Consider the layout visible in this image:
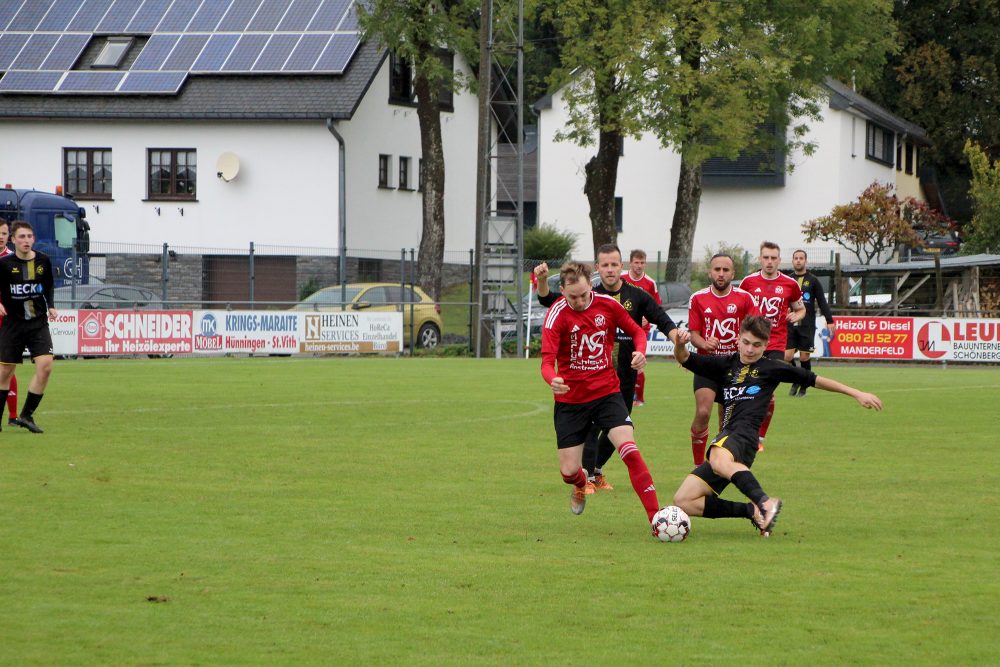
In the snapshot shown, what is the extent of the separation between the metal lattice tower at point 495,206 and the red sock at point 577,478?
77.0 feet

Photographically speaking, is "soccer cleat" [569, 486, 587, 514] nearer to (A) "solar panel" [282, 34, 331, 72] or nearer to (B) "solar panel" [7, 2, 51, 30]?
(A) "solar panel" [282, 34, 331, 72]

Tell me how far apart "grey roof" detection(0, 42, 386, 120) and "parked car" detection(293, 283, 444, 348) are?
338 inches

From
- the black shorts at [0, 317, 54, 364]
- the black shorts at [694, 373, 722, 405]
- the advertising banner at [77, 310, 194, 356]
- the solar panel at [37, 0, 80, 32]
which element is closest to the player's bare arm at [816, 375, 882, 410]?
the black shorts at [694, 373, 722, 405]

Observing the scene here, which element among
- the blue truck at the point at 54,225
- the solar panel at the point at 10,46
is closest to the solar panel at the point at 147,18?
the solar panel at the point at 10,46

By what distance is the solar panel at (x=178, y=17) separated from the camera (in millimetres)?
47500

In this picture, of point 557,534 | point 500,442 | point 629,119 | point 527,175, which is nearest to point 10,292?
point 500,442

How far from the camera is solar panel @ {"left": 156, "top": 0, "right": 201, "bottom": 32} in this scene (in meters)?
47.5

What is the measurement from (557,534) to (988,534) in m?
2.85

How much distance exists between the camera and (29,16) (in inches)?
1927

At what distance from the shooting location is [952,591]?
Answer: 7.56m

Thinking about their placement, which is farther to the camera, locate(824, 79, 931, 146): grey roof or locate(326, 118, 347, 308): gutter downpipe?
locate(824, 79, 931, 146): grey roof

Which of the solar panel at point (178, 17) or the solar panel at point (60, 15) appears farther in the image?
the solar panel at point (60, 15)

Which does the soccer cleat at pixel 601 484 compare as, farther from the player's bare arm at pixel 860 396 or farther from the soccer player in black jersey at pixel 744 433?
the player's bare arm at pixel 860 396

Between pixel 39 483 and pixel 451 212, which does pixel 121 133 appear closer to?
pixel 451 212
